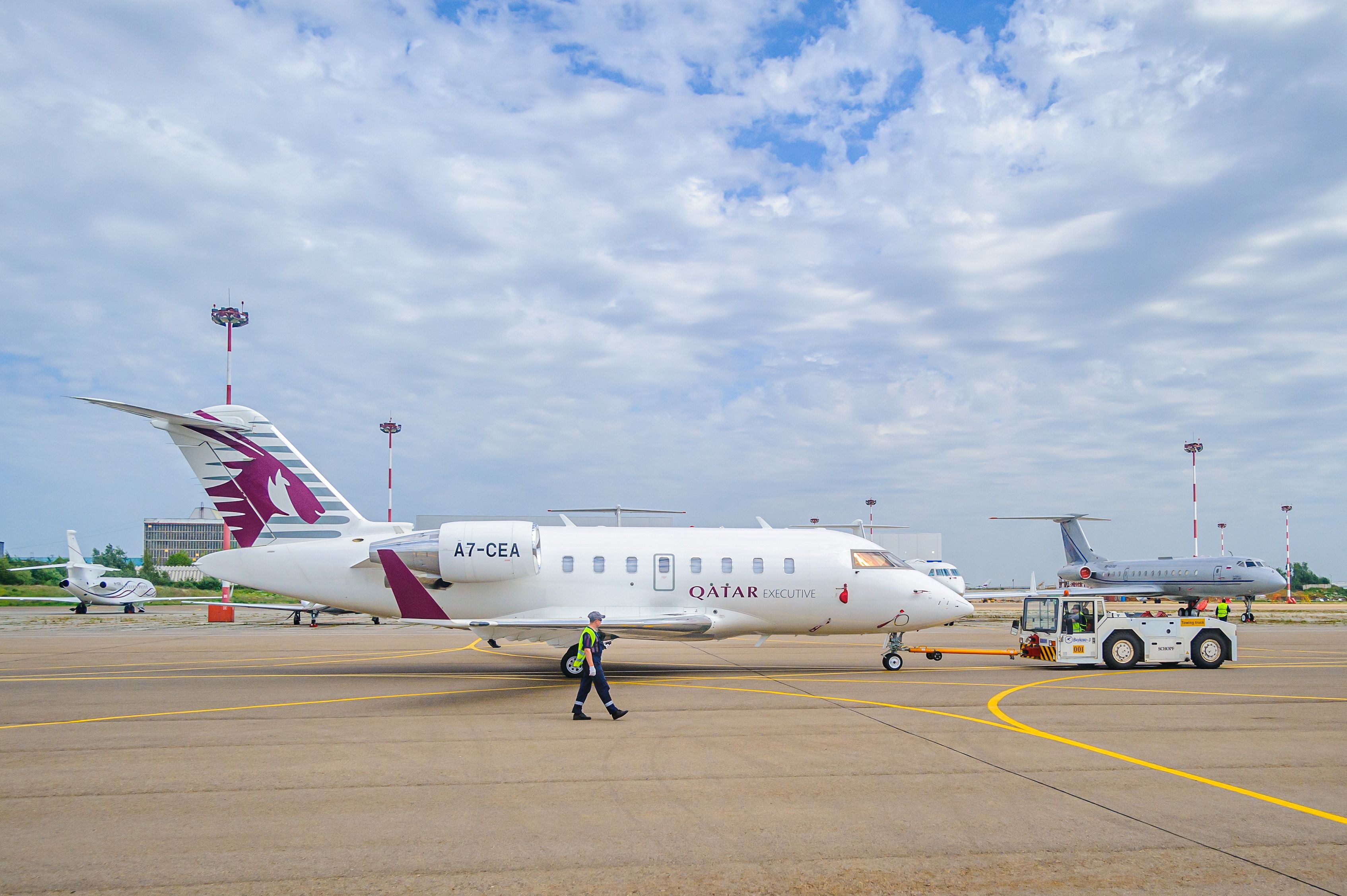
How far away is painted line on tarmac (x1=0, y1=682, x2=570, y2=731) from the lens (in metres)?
12.5

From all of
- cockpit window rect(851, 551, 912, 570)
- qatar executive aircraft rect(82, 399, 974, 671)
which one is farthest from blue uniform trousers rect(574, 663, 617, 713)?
cockpit window rect(851, 551, 912, 570)

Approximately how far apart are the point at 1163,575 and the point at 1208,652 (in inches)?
1353

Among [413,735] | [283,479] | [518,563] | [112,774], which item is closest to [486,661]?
[518,563]

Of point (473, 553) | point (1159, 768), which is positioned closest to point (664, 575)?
point (473, 553)

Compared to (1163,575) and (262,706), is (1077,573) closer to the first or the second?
(1163,575)

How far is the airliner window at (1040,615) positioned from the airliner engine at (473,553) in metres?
12.9

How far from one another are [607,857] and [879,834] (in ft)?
7.66

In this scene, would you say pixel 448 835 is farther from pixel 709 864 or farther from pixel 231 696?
pixel 231 696

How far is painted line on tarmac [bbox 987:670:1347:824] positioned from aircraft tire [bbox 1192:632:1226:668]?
830cm

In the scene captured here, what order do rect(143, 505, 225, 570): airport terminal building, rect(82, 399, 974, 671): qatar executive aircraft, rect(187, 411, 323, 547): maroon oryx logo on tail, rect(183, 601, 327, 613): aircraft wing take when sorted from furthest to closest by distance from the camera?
rect(143, 505, 225, 570): airport terminal building, rect(183, 601, 327, 613): aircraft wing, rect(187, 411, 323, 547): maroon oryx logo on tail, rect(82, 399, 974, 671): qatar executive aircraft

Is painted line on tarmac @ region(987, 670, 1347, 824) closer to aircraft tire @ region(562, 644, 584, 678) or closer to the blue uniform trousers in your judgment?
the blue uniform trousers

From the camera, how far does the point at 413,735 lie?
11.6 m

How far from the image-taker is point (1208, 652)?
801 inches

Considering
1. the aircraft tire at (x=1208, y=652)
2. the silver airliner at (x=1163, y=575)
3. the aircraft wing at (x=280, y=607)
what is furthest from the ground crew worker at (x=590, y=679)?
the silver airliner at (x=1163, y=575)
